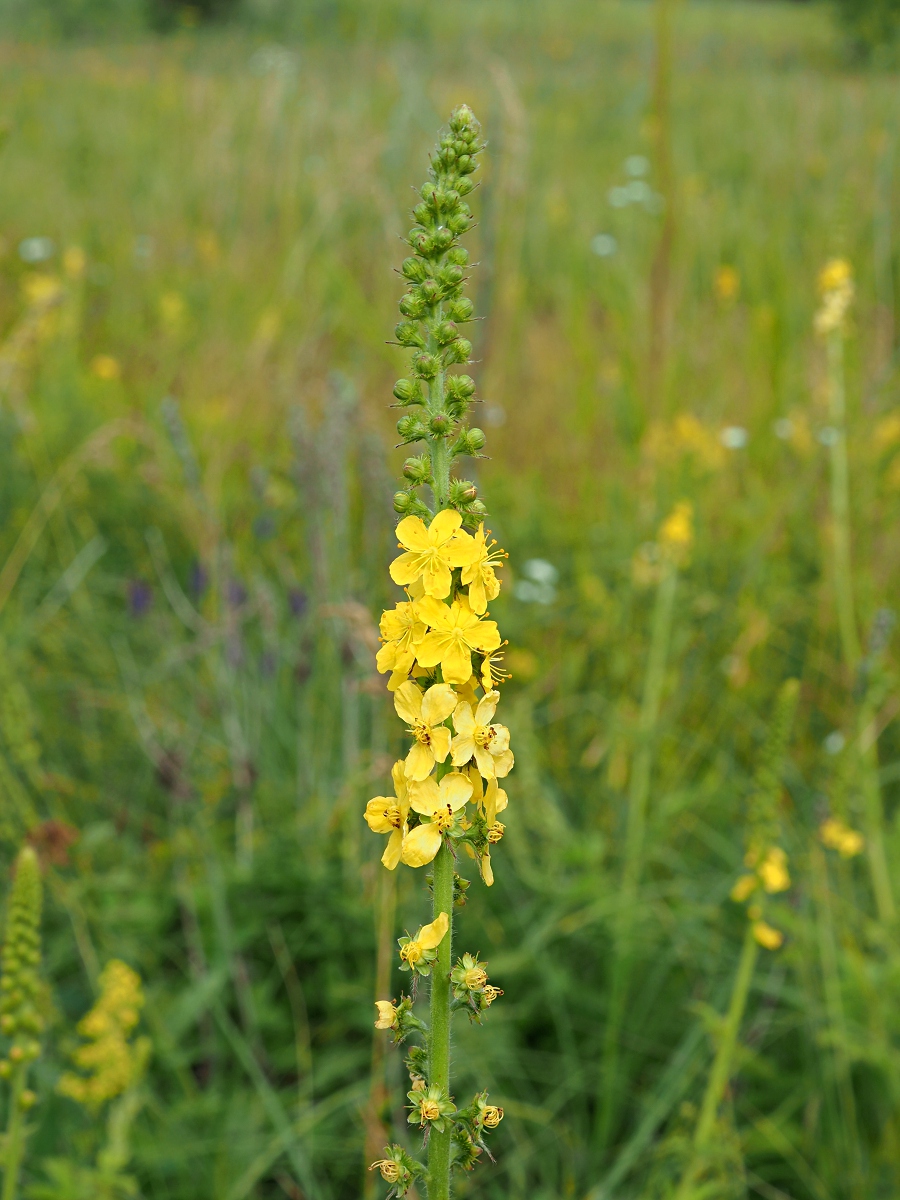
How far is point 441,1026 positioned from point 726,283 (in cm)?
622

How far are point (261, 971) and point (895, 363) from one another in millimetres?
4448

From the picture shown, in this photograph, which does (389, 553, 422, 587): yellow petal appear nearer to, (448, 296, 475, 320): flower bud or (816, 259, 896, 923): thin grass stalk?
(448, 296, 475, 320): flower bud

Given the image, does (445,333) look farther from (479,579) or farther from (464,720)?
(464,720)

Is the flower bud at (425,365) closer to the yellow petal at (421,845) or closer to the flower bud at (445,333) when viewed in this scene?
the flower bud at (445,333)

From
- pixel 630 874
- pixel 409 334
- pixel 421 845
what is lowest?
pixel 630 874

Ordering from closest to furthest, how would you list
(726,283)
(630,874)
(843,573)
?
(630,874) → (843,573) → (726,283)

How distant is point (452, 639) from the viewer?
1.15 meters

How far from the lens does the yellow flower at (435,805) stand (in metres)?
1.14

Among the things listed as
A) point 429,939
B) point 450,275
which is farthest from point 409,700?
point 450,275

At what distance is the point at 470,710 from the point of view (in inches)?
45.8

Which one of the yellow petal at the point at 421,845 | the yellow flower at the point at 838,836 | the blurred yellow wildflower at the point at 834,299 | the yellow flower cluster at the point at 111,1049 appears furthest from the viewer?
the blurred yellow wildflower at the point at 834,299

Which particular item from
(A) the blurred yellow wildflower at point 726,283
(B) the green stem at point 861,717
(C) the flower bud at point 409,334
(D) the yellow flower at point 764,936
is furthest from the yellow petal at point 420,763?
(A) the blurred yellow wildflower at point 726,283

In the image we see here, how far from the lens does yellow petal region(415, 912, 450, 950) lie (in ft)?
3.69

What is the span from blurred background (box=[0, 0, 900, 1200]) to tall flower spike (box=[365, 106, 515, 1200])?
1150 millimetres
